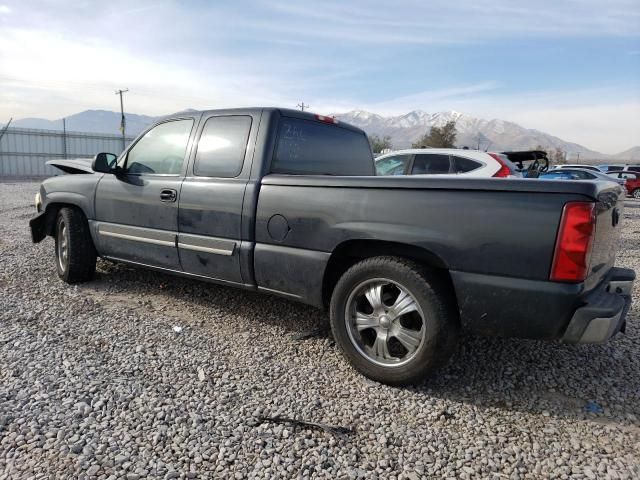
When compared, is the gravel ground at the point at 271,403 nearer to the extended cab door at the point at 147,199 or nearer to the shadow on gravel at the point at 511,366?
the shadow on gravel at the point at 511,366

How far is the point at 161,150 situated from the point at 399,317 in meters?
2.71

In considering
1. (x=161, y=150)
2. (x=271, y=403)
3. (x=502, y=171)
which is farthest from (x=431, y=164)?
(x=271, y=403)

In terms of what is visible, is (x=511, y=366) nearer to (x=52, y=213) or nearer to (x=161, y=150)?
(x=161, y=150)

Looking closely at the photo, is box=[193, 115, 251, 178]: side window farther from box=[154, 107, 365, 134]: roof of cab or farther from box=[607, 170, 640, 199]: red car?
box=[607, 170, 640, 199]: red car

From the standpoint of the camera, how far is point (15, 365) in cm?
305

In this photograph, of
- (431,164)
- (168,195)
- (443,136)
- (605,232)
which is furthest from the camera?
(443,136)

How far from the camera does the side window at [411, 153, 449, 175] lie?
8078 millimetres

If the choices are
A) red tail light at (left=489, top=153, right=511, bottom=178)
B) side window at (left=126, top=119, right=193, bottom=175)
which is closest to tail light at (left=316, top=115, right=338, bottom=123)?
side window at (left=126, top=119, right=193, bottom=175)

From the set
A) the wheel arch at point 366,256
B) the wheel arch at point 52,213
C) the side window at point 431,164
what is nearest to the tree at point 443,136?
the side window at point 431,164

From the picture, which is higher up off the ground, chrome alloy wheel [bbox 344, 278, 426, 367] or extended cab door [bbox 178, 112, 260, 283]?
extended cab door [bbox 178, 112, 260, 283]

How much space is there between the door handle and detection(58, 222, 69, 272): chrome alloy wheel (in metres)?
1.52

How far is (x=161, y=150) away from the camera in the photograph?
4246 mm

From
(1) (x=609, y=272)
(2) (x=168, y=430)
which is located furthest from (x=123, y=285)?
(1) (x=609, y=272)

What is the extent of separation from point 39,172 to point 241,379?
1138 inches
